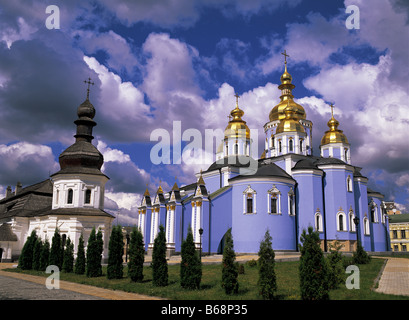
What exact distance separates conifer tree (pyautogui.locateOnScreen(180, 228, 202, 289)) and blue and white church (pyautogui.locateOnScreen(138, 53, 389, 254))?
507 inches

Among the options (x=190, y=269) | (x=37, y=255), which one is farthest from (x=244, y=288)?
(x=37, y=255)

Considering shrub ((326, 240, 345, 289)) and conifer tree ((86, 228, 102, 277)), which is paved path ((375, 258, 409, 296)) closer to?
shrub ((326, 240, 345, 289))

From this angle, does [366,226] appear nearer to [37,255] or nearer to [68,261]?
[68,261]

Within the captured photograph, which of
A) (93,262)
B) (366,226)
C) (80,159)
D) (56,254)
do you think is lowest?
(93,262)

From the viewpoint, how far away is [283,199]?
3078cm

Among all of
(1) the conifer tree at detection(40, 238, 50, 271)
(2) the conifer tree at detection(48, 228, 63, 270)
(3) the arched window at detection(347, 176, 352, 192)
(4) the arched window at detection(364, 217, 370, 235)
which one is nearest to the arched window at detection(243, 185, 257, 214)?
(3) the arched window at detection(347, 176, 352, 192)

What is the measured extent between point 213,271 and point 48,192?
2313cm

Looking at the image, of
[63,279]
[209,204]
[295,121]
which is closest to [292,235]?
[209,204]

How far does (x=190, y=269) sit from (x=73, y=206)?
18180 mm

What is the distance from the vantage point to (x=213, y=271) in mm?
19578

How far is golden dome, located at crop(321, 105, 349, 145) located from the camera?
37031mm
